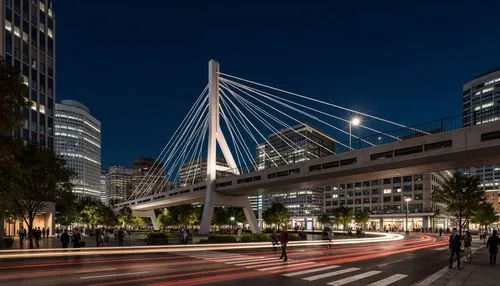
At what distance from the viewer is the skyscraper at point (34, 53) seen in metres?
65.6

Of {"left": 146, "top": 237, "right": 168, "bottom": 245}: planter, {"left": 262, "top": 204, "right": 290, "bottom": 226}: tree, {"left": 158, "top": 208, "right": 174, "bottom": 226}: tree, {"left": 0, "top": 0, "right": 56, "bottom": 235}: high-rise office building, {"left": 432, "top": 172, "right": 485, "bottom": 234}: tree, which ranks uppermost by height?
{"left": 0, "top": 0, "right": 56, "bottom": 235}: high-rise office building

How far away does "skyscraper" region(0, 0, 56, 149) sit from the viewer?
6556 centimetres

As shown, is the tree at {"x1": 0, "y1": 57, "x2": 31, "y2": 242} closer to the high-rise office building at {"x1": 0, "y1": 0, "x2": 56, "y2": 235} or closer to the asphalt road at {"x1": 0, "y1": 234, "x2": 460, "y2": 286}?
the asphalt road at {"x1": 0, "y1": 234, "x2": 460, "y2": 286}

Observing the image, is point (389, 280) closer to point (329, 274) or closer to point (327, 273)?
point (329, 274)

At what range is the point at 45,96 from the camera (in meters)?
73.6

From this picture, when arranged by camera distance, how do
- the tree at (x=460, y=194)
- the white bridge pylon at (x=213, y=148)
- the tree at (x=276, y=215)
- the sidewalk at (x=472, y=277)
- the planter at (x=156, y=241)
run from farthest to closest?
the tree at (x=276, y=215), the white bridge pylon at (x=213, y=148), the tree at (x=460, y=194), the planter at (x=156, y=241), the sidewalk at (x=472, y=277)

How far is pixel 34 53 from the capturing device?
71.7m

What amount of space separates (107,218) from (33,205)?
180ft

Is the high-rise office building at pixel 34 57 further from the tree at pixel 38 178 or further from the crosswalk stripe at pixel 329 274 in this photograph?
the crosswalk stripe at pixel 329 274

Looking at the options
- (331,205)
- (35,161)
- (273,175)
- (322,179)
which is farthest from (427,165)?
(331,205)

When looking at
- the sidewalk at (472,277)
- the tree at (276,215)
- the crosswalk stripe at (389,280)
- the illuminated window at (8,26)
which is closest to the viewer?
the sidewalk at (472,277)

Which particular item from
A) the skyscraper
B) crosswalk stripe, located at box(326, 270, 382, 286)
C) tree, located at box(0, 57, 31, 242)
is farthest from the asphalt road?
the skyscraper

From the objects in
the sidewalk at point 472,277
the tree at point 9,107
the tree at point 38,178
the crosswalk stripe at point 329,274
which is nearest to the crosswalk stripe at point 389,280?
the sidewalk at point 472,277

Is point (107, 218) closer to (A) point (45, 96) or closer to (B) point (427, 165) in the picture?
(A) point (45, 96)
